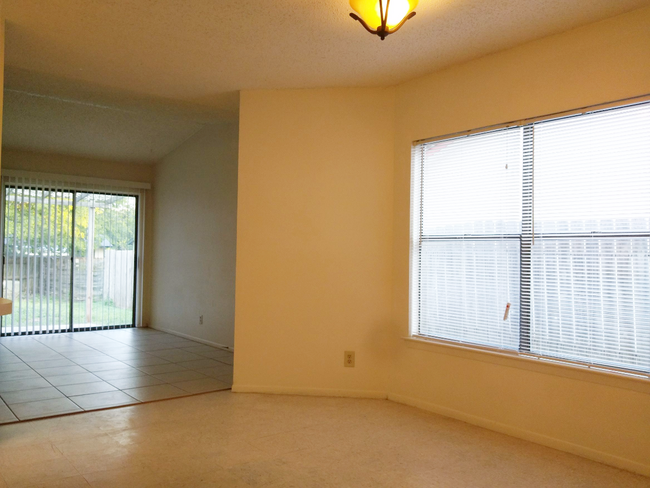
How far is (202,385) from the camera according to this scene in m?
4.33

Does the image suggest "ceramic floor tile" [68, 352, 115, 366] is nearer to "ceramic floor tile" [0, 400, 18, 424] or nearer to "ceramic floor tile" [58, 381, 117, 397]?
"ceramic floor tile" [58, 381, 117, 397]

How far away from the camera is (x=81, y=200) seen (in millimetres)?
7406

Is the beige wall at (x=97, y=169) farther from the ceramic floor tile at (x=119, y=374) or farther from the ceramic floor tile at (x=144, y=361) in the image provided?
the ceramic floor tile at (x=119, y=374)

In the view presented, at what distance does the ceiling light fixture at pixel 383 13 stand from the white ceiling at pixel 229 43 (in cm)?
29

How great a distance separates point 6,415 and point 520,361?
3415mm

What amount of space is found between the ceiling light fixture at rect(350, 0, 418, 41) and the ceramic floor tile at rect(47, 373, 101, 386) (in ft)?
12.2

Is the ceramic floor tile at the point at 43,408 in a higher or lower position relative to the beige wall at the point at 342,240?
lower

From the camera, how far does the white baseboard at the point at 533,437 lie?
8.96 feet

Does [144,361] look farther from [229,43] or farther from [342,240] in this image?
[229,43]

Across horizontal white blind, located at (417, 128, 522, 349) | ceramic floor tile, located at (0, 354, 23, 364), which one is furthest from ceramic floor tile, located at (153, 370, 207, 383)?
horizontal white blind, located at (417, 128, 522, 349)

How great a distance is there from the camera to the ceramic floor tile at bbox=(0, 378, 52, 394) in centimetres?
411

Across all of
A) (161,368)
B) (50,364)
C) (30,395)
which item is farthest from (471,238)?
(50,364)

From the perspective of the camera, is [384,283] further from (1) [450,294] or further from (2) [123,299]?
(2) [123,299]

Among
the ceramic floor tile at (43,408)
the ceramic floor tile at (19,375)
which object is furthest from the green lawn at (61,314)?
the ceramic floor tile at (43,408)
